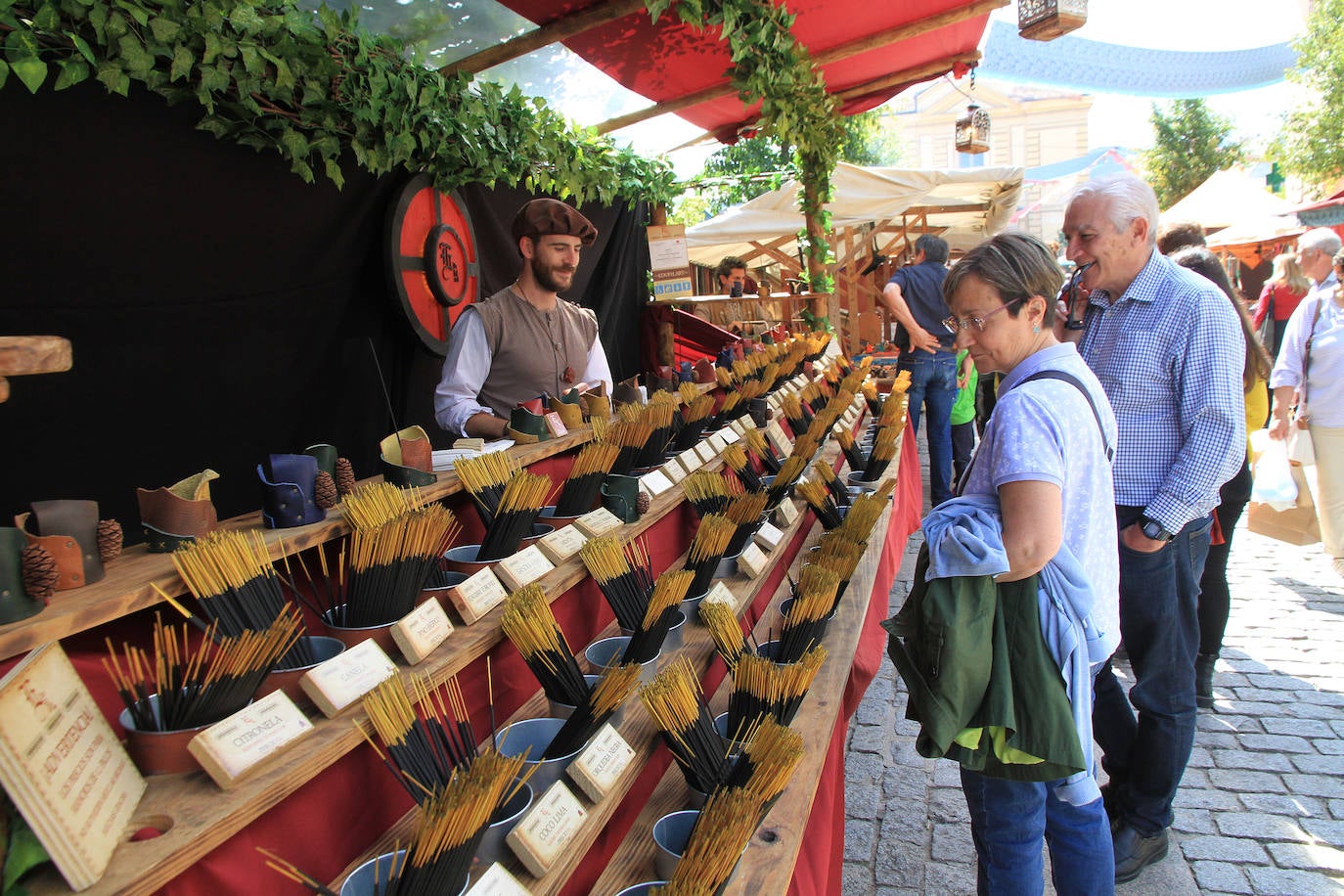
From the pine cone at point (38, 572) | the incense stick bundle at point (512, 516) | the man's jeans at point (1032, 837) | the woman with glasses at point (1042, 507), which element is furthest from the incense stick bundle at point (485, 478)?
the man's jeans at point (1032, 837)

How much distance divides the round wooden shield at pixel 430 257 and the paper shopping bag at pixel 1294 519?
4.30 m

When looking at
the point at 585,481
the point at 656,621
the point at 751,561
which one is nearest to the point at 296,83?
the point at 585,481

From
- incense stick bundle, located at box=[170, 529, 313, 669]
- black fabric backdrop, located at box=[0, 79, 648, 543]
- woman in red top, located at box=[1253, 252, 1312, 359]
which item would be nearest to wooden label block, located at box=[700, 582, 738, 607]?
incense stick bundle, located at box=[170, 529, 313, 669]

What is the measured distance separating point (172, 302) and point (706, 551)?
6.68 feet

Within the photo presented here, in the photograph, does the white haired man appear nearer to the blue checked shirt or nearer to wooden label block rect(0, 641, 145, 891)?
the blue checked shirt

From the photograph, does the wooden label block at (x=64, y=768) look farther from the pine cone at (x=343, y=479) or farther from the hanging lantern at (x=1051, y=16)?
the hanging lantern at (x=1051, y=16)

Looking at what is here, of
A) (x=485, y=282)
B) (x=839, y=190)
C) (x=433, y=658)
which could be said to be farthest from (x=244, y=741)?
(x=839, y=190)

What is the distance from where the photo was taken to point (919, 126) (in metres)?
56.1

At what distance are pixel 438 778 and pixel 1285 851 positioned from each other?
245cm

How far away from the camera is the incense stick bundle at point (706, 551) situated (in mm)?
1873

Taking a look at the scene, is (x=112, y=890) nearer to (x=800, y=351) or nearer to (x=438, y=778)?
(x=438, y=778)

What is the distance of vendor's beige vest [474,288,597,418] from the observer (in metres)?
3.08

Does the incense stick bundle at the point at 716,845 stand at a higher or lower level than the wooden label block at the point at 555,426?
lower

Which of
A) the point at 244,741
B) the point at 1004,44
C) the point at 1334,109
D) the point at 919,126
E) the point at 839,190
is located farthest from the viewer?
the point at 919,126
